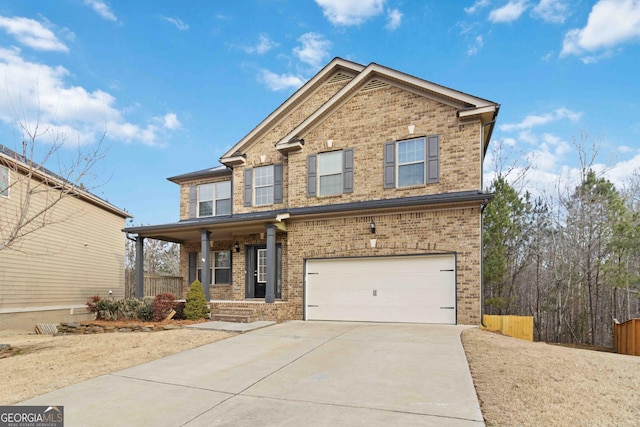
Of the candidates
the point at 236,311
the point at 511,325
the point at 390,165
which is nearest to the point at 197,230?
the point at 236,311

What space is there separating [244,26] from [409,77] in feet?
28.4

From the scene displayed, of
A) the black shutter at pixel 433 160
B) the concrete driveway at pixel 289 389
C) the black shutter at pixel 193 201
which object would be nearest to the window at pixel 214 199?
the black shutter at pixel 193 201

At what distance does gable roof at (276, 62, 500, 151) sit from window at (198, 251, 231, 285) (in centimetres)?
520

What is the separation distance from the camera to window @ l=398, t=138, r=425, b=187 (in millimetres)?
11695

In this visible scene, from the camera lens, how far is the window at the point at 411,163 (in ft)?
38.4

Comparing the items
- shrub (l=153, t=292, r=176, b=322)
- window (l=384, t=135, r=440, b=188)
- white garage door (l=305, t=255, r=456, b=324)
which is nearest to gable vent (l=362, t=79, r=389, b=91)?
window (l=384, t=135, r=440, b=188)

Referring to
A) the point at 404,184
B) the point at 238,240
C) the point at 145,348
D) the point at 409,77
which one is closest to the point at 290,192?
the point at 238,240

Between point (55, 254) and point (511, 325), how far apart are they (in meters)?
16.7

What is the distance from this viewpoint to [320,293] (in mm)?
12227

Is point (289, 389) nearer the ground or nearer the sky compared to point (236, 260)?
nearer the ground

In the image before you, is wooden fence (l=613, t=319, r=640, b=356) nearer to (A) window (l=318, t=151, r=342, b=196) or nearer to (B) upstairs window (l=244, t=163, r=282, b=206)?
(A) window (l=318, t=151, r=342, b=196)

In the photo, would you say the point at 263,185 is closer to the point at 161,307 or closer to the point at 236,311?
the point at 236,311

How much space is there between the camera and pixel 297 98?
14.6 meters

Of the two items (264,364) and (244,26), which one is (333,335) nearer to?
(264,364)
